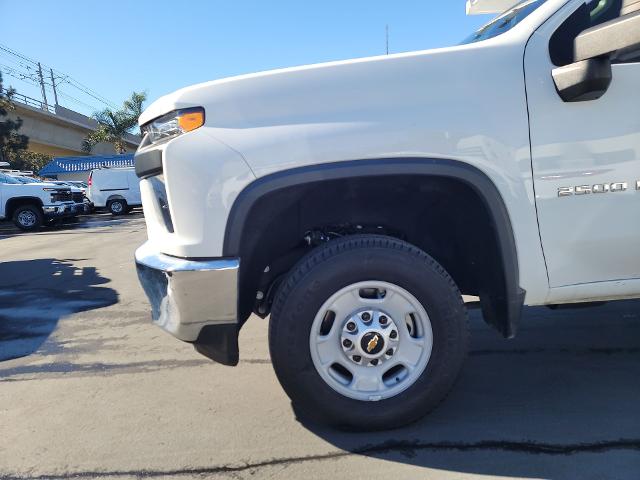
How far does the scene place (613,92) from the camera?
2.29 meters

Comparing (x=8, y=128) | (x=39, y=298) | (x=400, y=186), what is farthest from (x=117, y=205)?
(x=400, y=186)

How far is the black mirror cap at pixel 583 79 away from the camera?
218 cm

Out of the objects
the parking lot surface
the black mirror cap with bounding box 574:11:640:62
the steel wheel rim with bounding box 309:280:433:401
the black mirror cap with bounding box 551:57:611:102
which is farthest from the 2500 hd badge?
the parking lot surface

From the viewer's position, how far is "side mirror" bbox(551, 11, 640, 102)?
2023 millimetres

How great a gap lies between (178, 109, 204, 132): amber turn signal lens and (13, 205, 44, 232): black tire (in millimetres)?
15986

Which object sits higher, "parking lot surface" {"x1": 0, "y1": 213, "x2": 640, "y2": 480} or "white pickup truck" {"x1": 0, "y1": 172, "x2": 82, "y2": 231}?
"white pickup truck" {"x1": 0, "y1": 172, "x2": 82, "y2": 231}

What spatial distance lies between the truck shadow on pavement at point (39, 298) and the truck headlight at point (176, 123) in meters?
2.59

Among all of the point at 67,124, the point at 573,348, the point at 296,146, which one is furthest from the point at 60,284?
the point at 67,124

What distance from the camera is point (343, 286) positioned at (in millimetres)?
2344

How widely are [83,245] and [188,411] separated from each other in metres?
9.38

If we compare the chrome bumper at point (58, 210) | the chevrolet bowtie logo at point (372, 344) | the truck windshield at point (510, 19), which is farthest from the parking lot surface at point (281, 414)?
the chrome bumper at point (58, 210)

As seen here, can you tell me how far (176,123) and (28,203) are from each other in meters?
16.1

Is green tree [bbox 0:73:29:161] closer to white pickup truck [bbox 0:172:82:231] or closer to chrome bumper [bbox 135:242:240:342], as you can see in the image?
white pickup truck [bbox 0:172:82:231]

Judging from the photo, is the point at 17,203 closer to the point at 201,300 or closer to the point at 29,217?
the point at 29,217
